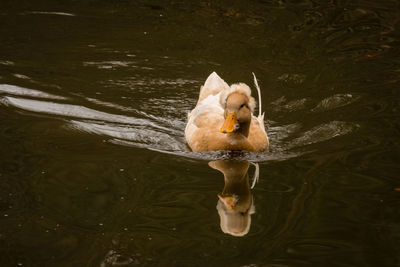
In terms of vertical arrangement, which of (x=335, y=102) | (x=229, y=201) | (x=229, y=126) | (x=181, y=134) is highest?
(x=335, y=102)

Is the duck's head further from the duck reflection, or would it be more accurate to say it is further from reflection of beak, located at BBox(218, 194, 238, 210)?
reflection of beak, located at BBox(218, 194, 238, 210)

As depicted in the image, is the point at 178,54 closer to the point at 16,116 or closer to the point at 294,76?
the point at 294,76

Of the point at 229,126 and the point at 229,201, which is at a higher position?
the point at 229,126

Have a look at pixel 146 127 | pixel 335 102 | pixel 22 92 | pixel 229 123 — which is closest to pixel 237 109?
pixel 229 123

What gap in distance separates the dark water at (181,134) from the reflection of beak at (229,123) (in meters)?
0.43

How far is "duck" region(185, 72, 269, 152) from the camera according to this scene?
8016mm

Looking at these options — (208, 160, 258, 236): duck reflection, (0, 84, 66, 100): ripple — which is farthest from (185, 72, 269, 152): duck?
(0, 84, 66, 100): ripple

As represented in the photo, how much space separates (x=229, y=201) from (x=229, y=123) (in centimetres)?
138

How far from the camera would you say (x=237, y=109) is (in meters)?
8.00

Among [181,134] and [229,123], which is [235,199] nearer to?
[229,123]

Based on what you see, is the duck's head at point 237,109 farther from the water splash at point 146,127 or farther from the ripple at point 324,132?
the ripple at point 324,132

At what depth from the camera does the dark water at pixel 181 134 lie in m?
5.93

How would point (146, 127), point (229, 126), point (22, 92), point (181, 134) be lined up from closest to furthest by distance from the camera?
point (229, 126) < point (146, 127) < point (181, 134) < point (22, 92)

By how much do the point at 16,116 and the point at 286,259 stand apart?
4859 mm
